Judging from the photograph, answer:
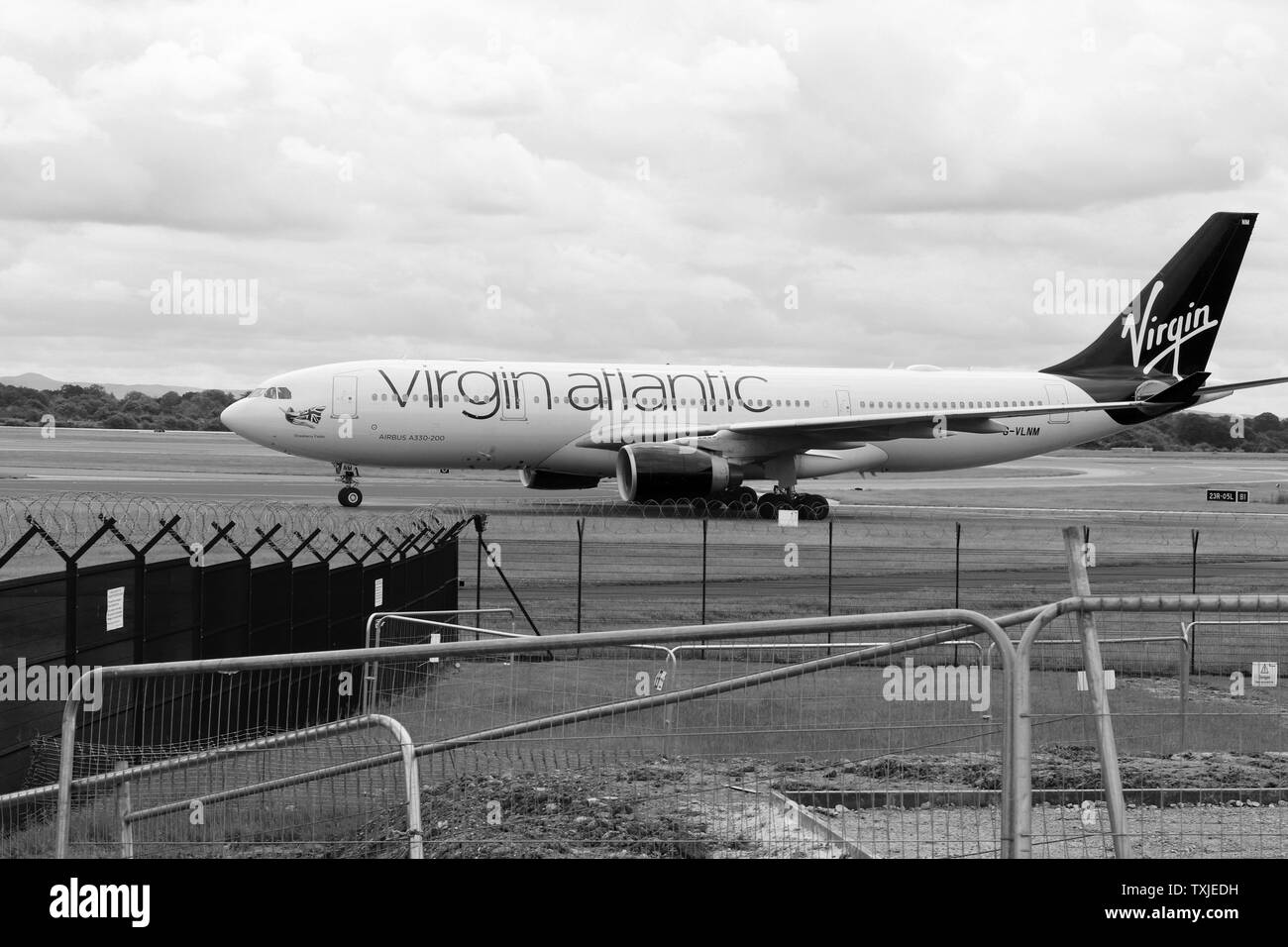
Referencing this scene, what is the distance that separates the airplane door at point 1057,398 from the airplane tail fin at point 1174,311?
7.75 feet

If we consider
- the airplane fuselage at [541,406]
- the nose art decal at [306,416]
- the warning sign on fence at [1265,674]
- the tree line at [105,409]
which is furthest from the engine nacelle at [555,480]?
the tree line at [105,409]

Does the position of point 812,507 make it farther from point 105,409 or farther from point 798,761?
point 105,409

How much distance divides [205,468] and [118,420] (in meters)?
76.3

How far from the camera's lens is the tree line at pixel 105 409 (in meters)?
130

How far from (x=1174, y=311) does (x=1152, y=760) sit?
1359 inches

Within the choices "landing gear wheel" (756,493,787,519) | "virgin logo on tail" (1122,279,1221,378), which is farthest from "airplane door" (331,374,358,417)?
"virgin logo on tail" (1122,279,1221,378)

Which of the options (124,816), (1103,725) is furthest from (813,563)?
(1103,725)

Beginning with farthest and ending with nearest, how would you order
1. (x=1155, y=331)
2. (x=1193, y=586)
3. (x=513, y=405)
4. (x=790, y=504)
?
(x=1155, y=331), (x=790, y=504), (x=513, y=405), (x=1193, y=586)

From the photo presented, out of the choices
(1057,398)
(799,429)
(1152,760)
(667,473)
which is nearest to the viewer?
(1152,760)

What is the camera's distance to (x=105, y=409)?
13800 centimetres

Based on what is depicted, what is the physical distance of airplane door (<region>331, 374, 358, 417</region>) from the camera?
33.9 m

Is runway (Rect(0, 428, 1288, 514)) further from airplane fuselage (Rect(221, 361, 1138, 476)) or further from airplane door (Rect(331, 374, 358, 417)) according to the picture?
airplane door (Rect(331, 374, 358, 417))
